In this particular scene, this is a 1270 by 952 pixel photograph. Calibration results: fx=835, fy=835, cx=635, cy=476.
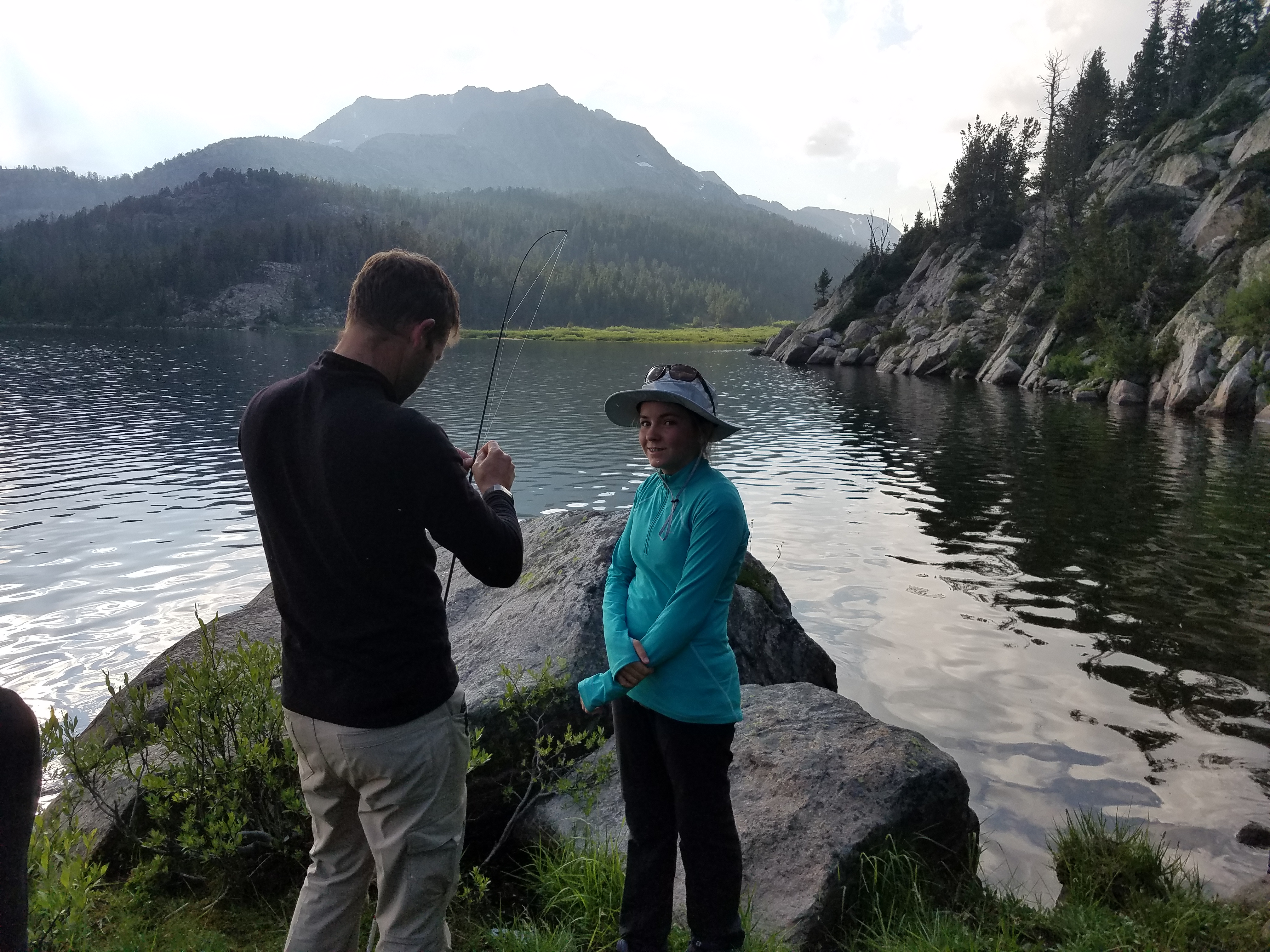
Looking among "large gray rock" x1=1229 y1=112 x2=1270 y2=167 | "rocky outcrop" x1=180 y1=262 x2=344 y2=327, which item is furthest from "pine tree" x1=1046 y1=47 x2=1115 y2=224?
"rocky outcrop" x1=180 y1=262 x2=344 y2=327

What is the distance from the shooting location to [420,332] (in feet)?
9.67

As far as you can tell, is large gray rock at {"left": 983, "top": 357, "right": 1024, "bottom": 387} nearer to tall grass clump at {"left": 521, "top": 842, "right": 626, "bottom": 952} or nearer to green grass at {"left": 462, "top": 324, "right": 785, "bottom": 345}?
tall grass clump at {"left": 521, "top": 842, "right": 626, "bottom": 952}

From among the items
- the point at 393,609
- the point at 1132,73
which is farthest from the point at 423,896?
the point at 1132,73

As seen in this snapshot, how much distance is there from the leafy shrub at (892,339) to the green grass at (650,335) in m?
48.4

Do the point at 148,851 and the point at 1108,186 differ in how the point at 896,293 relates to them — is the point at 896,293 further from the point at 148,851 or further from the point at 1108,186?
the point at 148,851

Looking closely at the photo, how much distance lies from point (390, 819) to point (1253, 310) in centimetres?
4030

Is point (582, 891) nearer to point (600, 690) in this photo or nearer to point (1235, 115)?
point (600, 690)

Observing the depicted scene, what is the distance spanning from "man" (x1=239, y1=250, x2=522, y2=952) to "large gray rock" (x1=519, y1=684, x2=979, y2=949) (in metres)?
1.95

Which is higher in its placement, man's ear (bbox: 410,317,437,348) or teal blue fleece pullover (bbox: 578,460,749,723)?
man's ear (bbox: 410,317,437,348)

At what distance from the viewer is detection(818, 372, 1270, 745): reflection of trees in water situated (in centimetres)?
938

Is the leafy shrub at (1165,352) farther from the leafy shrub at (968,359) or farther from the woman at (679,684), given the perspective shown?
the woman at (679,684)

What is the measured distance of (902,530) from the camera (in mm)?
16359

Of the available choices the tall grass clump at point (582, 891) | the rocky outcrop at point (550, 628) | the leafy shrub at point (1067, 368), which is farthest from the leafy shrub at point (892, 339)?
the tall grass clump at point (582, 891)

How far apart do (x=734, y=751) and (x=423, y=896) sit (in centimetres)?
266
